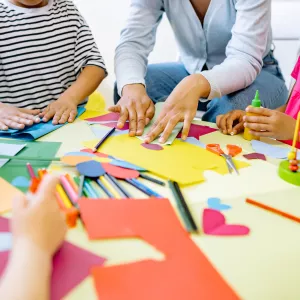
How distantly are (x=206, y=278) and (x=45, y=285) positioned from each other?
16 centimetres

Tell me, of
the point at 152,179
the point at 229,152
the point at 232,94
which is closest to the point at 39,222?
the point at 152,179

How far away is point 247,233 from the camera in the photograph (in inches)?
18.9

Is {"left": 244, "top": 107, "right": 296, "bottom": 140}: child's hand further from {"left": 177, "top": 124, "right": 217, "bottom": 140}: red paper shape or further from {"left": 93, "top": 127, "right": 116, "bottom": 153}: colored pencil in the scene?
{"left": 93, "top": 127, "right": 116, "bottom": 153}: colored pencil

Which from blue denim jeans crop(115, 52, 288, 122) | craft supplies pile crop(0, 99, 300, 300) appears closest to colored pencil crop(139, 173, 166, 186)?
craft supplies pile crop(0, 99, 300, 300)

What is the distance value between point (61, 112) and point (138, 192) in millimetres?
421

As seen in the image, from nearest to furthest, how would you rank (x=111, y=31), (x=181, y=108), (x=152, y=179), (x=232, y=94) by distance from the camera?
1. (x=152, y=179)
2. (x=181, y=108)
3. (x=232, y=94)
4. (x=111, y=31)

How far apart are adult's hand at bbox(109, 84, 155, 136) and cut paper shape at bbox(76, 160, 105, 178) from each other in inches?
7.5

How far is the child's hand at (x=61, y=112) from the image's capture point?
0.87 m

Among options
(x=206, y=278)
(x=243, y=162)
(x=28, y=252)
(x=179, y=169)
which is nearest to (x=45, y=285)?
(x=28, y=252)

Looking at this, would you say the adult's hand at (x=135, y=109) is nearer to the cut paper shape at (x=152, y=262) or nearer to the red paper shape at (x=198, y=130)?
the red paper shape at (x=198, y=130)

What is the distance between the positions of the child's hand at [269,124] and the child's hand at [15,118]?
47 cm

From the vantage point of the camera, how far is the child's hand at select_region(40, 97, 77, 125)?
868mm

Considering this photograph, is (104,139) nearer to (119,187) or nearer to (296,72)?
(119,187)

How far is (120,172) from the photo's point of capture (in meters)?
0.60
